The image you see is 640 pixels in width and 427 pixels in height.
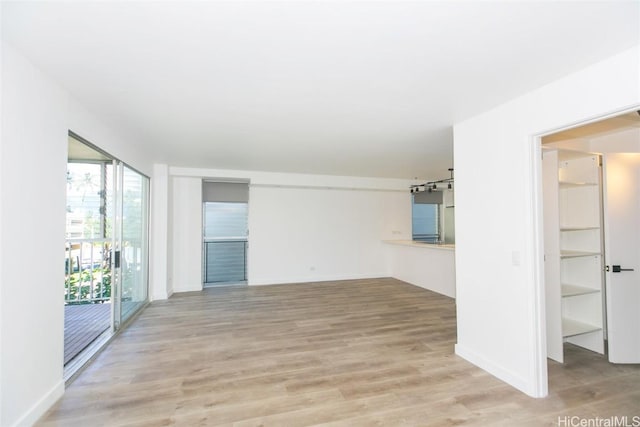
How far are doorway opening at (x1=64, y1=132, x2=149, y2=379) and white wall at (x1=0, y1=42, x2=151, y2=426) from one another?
522mm

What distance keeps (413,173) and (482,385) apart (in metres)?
4.56

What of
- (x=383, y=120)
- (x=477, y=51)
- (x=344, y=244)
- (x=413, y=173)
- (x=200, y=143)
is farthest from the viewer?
(x=344, y=244)

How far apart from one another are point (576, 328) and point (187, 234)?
238 inches

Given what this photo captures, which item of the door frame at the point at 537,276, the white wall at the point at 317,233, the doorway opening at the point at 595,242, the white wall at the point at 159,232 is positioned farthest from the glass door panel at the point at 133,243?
the doorway opening at the point at 595,242

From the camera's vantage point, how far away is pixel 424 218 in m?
7.81

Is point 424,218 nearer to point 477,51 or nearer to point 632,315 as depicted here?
point 632,315

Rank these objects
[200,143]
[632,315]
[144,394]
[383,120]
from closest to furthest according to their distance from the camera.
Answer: [144,394]
[632,315]
[383,120]
[200,143]

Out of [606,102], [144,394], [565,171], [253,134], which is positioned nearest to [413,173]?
[565,171]

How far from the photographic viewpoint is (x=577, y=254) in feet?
9.61

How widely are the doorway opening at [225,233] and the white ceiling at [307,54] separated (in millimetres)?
3014

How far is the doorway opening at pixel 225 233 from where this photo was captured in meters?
6.02

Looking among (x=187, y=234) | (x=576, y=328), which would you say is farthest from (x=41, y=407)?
(x=576, y=328)

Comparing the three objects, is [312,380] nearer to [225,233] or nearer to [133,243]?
[133,243]

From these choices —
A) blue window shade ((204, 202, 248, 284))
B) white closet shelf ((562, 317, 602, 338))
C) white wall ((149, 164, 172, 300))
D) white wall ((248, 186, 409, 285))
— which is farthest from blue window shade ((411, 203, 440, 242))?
white wall ((149, 164, 172, 300))
